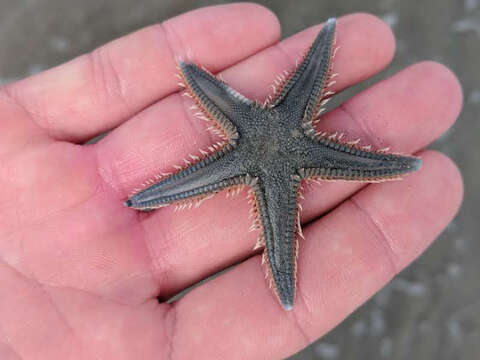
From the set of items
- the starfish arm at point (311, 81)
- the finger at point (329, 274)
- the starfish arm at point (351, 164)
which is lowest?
the finger at point (329, 274)

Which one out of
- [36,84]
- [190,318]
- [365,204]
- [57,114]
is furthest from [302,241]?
[36,84]

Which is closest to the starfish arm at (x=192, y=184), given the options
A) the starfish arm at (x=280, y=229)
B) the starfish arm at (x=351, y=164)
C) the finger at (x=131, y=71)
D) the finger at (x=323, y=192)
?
the starfish arm at (x=280, y=229)

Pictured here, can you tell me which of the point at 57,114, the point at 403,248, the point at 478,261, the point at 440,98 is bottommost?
the point at 478,261

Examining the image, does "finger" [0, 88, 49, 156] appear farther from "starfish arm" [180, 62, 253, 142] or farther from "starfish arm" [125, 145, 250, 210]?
"starfish arm" [180, 62, 253, 142]

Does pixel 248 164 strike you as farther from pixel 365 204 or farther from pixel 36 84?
pixel 36 84

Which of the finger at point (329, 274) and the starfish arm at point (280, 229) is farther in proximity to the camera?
the finger at point (329, 274)

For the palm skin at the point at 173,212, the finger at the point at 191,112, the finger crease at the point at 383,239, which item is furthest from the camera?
the finger at the point at 191,112

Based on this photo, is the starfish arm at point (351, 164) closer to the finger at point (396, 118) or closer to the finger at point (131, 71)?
the finger at point (396, 118)
